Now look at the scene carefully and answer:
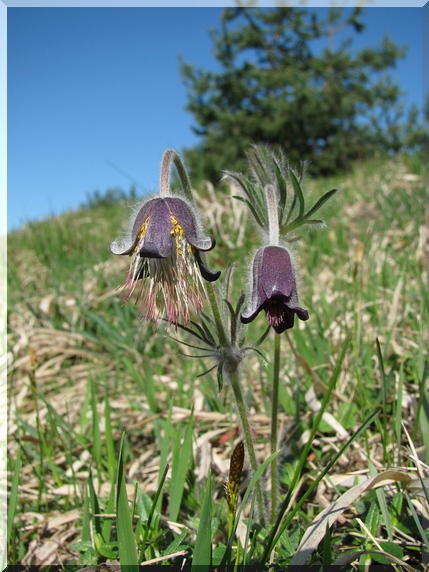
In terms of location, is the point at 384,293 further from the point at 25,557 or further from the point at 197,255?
the point at 25,557

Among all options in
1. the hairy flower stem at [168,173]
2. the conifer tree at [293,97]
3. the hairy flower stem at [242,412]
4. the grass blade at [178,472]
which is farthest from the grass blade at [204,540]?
the conifer tree at [293,97]

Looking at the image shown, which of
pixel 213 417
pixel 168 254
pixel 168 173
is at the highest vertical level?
pixel 168 173

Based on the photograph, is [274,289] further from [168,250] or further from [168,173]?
[168,173]

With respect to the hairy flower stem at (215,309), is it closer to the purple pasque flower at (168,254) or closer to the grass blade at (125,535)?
the purple pasque flower at (168,254)

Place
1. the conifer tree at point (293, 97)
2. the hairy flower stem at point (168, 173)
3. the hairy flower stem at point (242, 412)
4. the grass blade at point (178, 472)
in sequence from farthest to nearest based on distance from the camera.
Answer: the conifer tree at point (293, 97), the grass blade at point (178, 472), the hairy flower stem at point (242, 412), the hairy flower stem at point (168, 173)

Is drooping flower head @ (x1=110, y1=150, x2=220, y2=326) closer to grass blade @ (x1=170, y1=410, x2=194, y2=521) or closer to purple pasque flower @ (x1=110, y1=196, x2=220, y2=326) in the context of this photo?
purple pasque flower @ (x1=110, y1=196, x2=220, y2=326)

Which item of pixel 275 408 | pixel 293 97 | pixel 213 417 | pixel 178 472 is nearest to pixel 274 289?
pixel 275 408

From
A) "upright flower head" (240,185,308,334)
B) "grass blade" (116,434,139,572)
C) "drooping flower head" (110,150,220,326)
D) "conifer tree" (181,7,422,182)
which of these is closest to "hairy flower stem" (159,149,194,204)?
"drooping flower head" (110,150,220,326)
